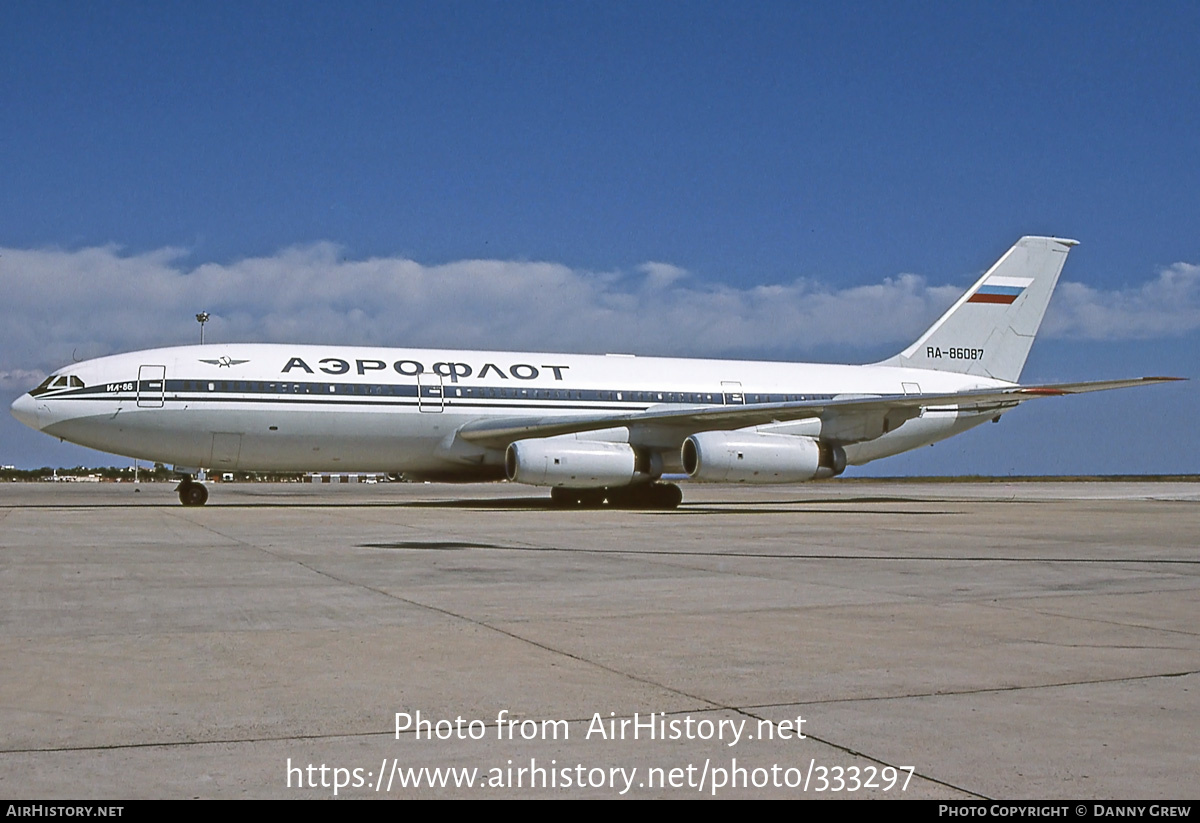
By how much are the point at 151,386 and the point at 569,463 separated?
8998 mm

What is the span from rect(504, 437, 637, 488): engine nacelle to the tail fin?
37.5 feet

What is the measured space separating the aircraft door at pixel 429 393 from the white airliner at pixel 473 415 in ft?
0.11

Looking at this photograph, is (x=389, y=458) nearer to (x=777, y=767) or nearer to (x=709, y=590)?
(x=709, y=590)

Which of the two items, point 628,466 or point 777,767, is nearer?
point 777,767

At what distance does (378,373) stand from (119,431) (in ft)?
18.2

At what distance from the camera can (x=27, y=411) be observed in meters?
23.5

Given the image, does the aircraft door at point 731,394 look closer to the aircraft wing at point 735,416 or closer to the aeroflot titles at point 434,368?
the aircraft wing at point 735,416

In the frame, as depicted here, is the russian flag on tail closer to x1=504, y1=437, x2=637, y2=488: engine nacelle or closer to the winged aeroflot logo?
x1=504, y1=437, x2=637, y2=488: engine nacelle

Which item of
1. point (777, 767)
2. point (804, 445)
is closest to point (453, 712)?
point (777, 767)

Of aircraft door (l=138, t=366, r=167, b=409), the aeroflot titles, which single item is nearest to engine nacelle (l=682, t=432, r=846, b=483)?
the aeroflot titles

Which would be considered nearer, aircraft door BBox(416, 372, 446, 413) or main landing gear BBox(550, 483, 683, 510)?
aircraft door BBox(416, 372, 446, 413)

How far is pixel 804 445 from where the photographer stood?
1035 inches

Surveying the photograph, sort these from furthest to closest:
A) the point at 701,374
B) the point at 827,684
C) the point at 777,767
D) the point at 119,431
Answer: the point at 701,374 → the point at 119,431 → the point at 827,684 → the point at 777,767

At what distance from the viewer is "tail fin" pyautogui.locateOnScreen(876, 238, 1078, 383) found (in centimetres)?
3284
